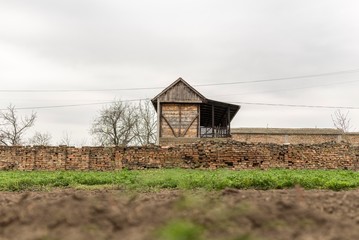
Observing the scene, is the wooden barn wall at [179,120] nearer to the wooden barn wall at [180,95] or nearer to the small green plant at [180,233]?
the wooden barn wall at [180,95]

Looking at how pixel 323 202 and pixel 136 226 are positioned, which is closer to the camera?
pixel 136 226

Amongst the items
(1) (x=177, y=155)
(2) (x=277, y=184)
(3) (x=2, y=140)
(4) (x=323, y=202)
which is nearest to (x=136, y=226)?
(4) (x=323, y=202)

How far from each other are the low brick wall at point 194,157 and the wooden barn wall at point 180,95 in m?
10.7

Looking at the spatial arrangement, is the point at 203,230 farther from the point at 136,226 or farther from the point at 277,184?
the point at 277,184

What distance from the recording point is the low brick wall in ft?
73.5

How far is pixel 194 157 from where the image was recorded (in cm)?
2255

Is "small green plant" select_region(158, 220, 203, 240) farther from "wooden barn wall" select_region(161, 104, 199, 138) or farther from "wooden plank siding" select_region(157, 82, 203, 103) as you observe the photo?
"wooden plank siding" select_region(157, 82, 203, 103)

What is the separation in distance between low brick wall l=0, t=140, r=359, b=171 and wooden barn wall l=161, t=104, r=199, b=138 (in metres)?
10.1

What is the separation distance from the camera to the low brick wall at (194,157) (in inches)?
882

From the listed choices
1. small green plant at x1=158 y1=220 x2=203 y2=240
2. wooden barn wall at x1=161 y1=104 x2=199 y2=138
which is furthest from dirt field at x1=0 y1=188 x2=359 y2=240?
wooden barn wall at x1=161 y1=104 x2=199 y2=138

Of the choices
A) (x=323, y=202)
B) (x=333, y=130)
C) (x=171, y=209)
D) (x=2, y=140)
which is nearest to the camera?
(x=171, y=209)

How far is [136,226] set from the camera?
10.1 feet

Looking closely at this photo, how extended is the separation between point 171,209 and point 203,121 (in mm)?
36845

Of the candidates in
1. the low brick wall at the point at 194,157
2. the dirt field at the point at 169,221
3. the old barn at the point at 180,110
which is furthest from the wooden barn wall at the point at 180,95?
the dirt field at the point at 169,221
